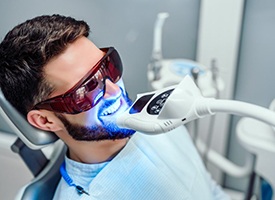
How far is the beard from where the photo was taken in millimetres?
834

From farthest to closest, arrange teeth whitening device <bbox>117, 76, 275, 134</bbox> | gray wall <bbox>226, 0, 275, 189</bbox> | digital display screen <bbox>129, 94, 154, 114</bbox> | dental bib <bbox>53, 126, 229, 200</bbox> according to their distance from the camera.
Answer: gray wall <bbox>226, 0, 275, 189</bbox> → dental bib <bbox>53, 126, 229, 200</bbox> → digital display screen <bbox>129, 94, 154, 114</bbox> → teeth whitening device <bbox>117, 76, 275, 134</bbox>

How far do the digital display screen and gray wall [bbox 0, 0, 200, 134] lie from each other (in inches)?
5.7

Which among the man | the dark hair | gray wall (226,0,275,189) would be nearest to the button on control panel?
the man

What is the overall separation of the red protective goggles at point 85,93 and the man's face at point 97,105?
1 centimetres

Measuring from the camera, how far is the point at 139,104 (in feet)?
2.55

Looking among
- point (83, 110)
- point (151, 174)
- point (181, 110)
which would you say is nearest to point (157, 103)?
point (181, 110)

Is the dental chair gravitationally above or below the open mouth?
below

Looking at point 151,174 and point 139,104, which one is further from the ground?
point 139,104

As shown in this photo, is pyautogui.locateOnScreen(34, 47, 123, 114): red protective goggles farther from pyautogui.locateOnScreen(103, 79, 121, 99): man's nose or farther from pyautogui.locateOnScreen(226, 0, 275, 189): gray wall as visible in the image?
pyautogui.locateOnScreen(226, 0, 275, 189): gray wall

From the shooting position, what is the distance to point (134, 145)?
0.96m

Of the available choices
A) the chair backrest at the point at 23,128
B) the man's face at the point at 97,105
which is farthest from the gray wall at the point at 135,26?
the chair backrest at the point at 23,128

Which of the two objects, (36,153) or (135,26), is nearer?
(36,153)

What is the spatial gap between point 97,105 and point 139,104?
0.10 meters

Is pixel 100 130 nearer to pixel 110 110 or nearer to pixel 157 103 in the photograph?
pixel 110 110
